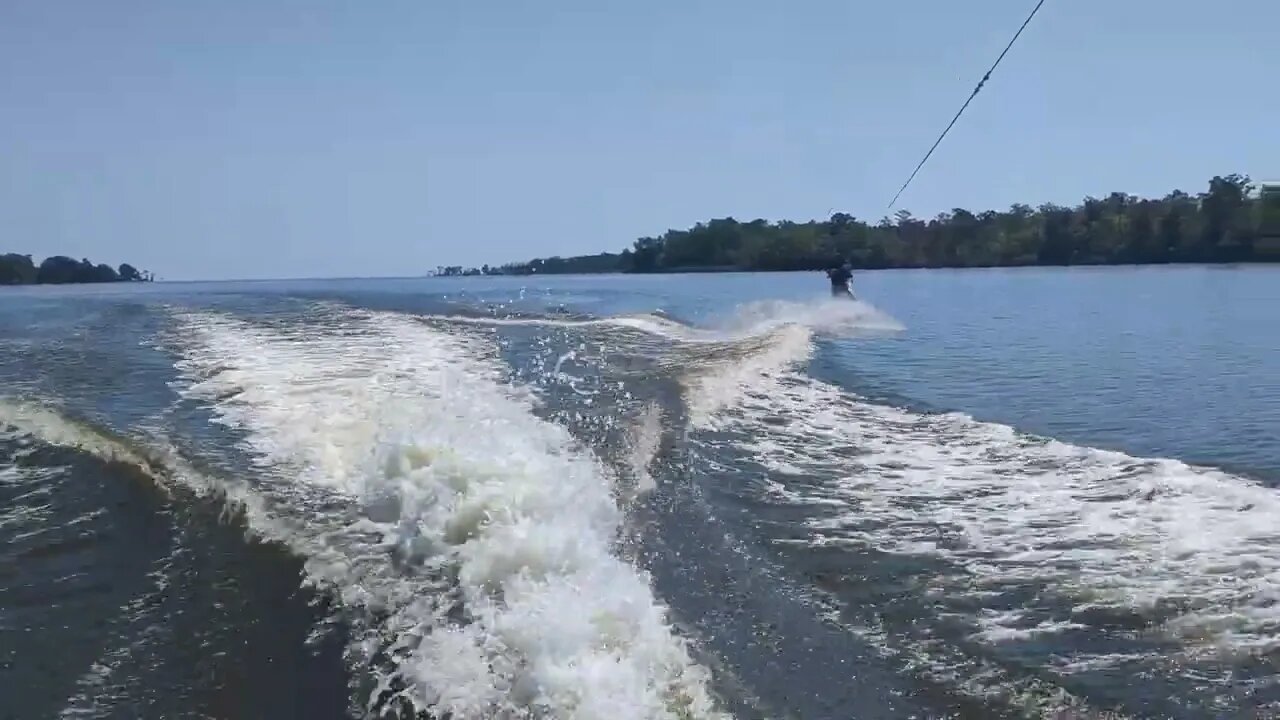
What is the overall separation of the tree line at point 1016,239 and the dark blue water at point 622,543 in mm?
59802

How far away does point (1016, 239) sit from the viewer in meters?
96.9

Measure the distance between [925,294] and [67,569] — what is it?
144 feet

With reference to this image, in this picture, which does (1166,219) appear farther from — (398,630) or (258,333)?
(398,630)

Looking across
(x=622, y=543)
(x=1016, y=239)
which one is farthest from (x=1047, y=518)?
(x=1016, y=239)

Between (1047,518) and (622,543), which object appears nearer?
(622,543)

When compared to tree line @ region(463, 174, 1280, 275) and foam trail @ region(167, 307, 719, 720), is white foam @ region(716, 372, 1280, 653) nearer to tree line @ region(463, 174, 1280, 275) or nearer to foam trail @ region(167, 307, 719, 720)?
foam trail @ region(167, 307, 719, 720)

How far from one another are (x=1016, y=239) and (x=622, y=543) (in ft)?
321

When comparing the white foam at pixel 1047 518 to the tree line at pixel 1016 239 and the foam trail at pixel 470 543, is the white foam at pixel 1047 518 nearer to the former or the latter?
the foam trail at pixel 470 543

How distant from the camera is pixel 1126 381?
1499cm

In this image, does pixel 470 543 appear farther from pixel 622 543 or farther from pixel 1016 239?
pixel 1016 239

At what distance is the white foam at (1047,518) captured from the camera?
5.82 metres

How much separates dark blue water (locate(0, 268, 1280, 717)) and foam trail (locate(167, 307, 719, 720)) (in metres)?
0.03

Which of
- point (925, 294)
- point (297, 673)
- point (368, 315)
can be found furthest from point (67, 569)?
point (925, 294)

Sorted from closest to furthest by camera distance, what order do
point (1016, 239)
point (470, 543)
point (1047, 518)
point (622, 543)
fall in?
point (470, 543) < point (622, 543) < point (1047, 518) < point (1016, 239)
